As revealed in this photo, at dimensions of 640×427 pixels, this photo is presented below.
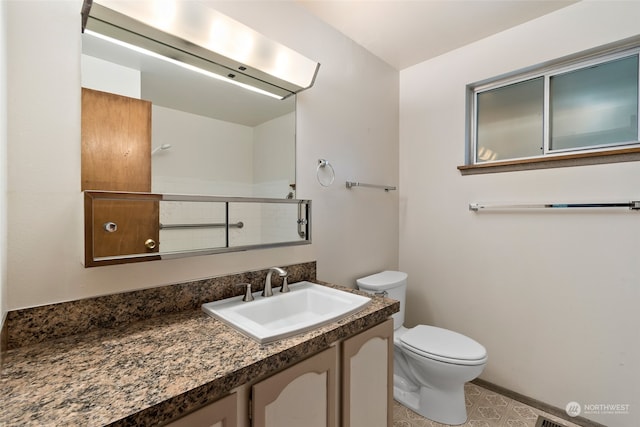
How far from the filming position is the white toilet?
59.0 inches

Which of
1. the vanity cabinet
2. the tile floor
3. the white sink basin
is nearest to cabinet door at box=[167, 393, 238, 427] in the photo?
the vanity cabinet

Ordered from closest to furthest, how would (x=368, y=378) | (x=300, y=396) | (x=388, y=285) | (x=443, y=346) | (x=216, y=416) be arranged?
(x=216, y=416)
(x=300, y=396)
(x=368, y=378)
(x=443, y=346)
(x=388, y=285)

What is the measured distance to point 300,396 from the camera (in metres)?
0.89

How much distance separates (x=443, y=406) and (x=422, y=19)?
2.24 m

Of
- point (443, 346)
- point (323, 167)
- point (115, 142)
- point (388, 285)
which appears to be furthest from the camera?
point (388, 285)

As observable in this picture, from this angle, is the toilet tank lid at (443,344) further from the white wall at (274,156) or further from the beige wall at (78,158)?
the white wall at (274,156)

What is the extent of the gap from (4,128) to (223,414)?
0.98 m

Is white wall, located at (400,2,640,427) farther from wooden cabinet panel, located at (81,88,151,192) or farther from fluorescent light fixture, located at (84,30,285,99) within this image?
wooden cabinet panel, located at (81,88,151,192)

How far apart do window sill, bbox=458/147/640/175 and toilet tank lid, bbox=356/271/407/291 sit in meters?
0.86

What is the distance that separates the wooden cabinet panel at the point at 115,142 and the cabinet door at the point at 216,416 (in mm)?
763

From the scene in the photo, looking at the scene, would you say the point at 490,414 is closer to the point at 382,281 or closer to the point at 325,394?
the point at 382,281

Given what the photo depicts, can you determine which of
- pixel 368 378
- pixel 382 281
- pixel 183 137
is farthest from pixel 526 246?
pixel 183 137

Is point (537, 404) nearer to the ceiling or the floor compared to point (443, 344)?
nearer to the floor

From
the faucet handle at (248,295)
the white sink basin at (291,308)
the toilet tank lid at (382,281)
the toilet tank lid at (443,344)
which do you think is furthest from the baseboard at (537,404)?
the faucet handle at (248,295)
